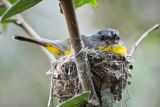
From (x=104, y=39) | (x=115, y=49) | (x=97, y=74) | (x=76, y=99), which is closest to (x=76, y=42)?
(x=76, y=99)

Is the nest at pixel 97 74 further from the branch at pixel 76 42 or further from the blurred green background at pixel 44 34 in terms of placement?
the blurred green background at pixel 44 34

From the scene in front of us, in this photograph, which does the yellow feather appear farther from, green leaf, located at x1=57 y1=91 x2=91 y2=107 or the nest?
green leaf, located at x1=57 y1=91 x2=91 y2=107

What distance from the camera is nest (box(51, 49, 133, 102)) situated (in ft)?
8.73

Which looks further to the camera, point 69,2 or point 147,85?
point 147,85

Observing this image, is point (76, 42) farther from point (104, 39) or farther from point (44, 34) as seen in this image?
point (44, 34)

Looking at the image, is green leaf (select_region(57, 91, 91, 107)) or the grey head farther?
the grey head

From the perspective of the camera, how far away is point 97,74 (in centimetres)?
270

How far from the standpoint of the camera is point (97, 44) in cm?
362

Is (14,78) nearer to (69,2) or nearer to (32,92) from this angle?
(32,92)

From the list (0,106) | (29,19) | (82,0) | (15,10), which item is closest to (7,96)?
(0,106)

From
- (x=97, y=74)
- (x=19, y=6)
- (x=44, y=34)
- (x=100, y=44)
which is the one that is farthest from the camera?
(x=44, y=34)

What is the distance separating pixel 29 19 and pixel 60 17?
496 mm

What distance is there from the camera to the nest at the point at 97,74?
2.66m

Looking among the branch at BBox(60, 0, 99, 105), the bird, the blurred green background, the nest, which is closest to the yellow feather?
the bird
